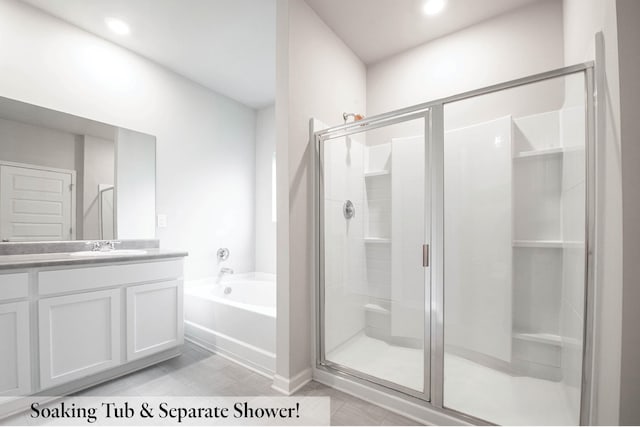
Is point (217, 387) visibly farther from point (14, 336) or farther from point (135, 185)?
point (135, 185)

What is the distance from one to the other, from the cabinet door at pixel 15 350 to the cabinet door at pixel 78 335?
58mm

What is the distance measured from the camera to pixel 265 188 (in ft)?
→ 11.4

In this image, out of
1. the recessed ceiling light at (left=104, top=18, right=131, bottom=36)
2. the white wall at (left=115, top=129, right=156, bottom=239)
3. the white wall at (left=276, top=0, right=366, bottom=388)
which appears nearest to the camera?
A: the white wall at (left=276, top=0, right=366, bottom=388)

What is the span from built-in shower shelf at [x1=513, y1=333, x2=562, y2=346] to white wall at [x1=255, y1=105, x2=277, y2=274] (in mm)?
2505

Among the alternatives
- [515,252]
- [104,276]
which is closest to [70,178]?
[104,276]

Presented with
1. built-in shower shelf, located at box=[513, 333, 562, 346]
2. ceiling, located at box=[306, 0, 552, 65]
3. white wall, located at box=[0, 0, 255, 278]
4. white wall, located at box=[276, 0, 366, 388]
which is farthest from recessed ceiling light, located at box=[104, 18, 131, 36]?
built-in shower shelf, located at box=[513, 333, 562, 346]

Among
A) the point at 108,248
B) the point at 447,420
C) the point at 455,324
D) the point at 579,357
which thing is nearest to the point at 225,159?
the point at 108,248

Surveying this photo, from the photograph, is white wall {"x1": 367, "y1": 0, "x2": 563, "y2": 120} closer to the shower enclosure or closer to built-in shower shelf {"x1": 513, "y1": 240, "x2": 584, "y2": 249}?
the shower enclosure

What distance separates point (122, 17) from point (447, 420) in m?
3.38

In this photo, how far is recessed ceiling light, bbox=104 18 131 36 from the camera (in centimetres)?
208

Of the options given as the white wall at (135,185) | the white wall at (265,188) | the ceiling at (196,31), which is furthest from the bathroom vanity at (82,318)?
the ceiling at (196,31)

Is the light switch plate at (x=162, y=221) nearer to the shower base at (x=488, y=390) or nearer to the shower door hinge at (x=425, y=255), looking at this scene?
the shower base at (x=488, y=390)

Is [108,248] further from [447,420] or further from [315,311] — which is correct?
[447,420]

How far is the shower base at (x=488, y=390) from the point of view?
1.30m
